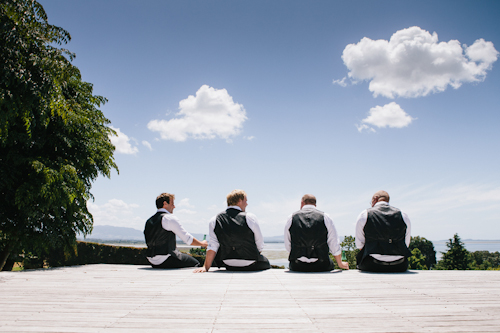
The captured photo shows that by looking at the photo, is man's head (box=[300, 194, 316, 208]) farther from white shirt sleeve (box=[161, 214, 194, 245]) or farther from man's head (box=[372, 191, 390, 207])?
white shirt sleeve (box=[161, 214, 194, 245])

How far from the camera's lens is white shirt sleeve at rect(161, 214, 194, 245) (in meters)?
6.44

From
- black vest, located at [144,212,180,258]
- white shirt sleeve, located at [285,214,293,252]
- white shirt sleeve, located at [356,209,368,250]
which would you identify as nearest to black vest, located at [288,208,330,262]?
white shirt sleeve, located at [285,214,293,252]

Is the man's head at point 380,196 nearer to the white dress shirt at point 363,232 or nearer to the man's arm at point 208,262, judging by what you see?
the white dress shirt at point 363,232

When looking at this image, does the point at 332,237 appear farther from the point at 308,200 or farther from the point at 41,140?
the point at 41,140

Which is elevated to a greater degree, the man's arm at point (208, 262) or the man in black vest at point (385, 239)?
the man in black vest at point (385, 239)

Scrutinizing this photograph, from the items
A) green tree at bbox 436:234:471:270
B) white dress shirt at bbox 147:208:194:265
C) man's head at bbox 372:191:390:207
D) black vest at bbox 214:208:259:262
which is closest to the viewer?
black vest at bbox 214:208:259:262

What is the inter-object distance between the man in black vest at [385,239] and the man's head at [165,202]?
396 centimetres

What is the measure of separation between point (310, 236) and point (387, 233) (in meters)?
1.41

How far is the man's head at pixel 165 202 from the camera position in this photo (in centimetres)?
681

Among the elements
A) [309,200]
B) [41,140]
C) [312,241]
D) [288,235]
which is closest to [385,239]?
[312,241]

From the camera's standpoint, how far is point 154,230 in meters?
6.59

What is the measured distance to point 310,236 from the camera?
6.04 metres

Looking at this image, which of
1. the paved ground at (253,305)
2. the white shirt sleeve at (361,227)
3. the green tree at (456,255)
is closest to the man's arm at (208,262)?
the paved ground at (253,305)

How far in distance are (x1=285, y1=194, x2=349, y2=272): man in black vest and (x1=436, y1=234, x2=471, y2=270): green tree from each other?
6448cm
